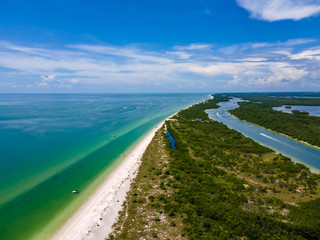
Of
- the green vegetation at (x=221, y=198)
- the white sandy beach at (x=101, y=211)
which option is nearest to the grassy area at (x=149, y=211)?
the green vegetation at (x=221, y=198)

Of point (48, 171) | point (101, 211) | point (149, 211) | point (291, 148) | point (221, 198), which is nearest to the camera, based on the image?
point (149, 211)

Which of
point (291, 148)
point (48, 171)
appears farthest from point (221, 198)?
point (291, 148)

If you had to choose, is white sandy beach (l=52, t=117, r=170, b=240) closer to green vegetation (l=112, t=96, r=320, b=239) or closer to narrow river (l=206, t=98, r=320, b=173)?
green vegetation (l=112, t=96, r=320, b=239)

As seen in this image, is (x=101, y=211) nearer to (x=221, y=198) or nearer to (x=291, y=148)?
(x=221, y=198)

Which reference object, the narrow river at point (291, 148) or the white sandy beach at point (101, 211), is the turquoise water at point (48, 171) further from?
the narrow river at point (291, 148)


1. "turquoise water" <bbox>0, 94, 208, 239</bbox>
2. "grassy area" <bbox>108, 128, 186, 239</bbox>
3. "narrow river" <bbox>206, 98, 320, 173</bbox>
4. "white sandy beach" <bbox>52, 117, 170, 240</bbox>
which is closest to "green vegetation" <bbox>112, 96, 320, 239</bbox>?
"grassy area" <bbox>108, 128, 186, 239</bbox>

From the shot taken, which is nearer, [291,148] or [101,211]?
[101,211]
